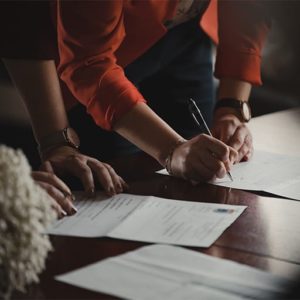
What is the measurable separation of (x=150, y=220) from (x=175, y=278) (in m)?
0.26

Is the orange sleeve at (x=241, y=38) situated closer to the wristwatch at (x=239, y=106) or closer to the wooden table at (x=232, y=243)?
the wristwatch at (x=239, y=106)

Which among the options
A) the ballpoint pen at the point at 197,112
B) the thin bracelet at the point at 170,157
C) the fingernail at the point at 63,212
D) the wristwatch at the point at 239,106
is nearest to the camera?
the fingernail at the point at 63,212

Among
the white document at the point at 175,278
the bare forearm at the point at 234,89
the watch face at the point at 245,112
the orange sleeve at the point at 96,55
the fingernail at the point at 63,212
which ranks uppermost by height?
the orange sleeve at the point at 96,55

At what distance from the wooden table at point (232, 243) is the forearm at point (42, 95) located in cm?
30

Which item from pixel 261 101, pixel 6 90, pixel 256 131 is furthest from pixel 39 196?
pixel 261 101

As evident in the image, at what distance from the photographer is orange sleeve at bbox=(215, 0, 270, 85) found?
5.90ft

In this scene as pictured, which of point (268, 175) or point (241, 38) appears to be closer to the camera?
point (268, 175)

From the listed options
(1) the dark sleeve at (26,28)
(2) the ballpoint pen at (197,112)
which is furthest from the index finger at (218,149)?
(1) the dark sleeve at (26,28)

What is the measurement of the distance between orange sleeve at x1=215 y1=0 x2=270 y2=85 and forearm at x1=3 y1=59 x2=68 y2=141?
520 millimetres

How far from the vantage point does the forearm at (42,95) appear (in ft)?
4.96

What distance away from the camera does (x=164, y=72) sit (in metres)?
1.82

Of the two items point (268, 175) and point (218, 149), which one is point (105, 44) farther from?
point (268, 175)

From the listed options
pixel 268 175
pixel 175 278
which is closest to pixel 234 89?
pixel 268 175

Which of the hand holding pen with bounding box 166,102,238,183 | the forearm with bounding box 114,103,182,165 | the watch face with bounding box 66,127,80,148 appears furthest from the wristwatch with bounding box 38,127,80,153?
the hand holding pen with bounding box 166,102,238,183
